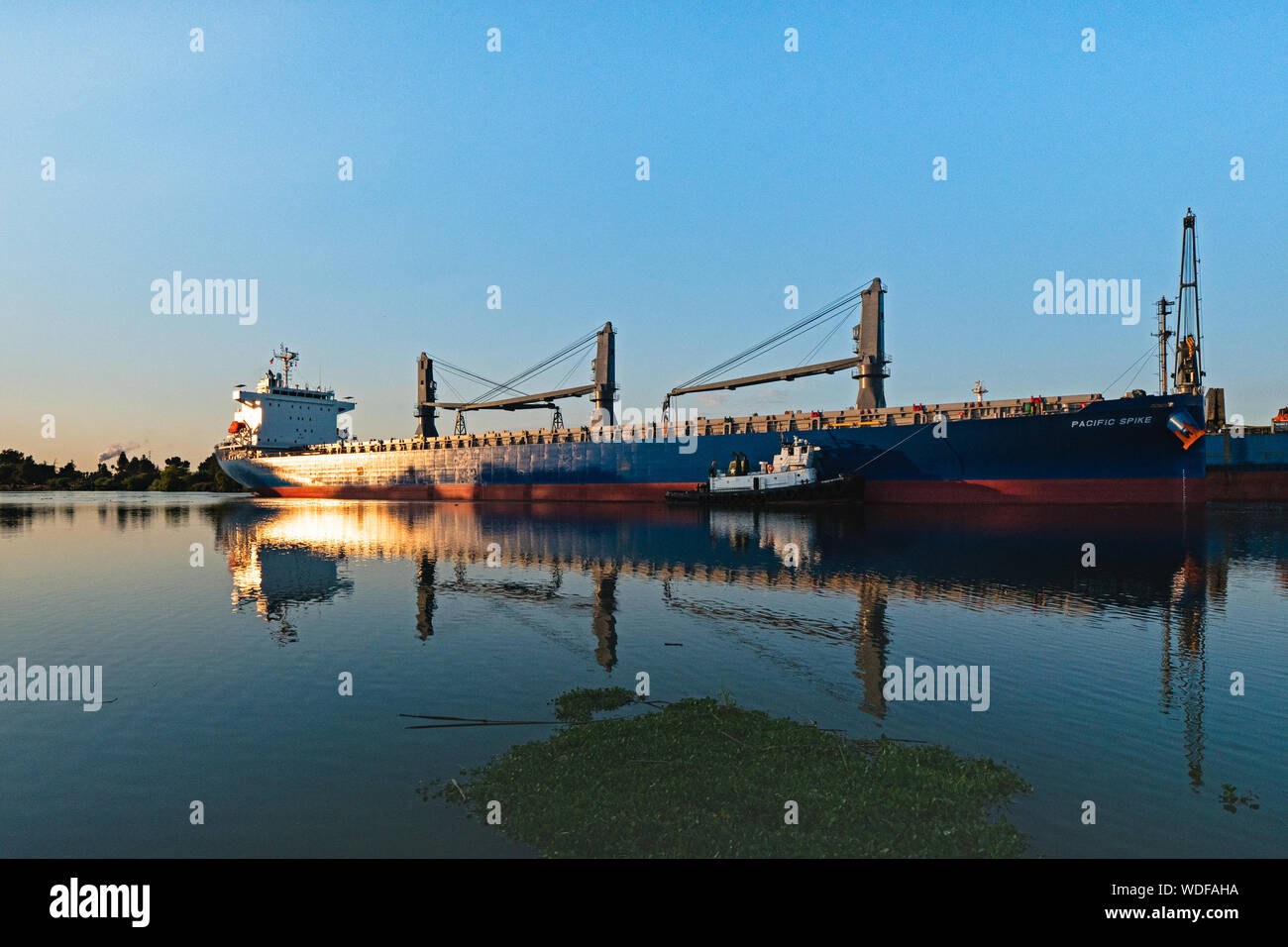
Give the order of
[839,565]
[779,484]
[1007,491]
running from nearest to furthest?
[839,565] → [1007,491] → [779,484]

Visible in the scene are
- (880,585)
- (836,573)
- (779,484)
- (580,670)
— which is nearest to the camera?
(580,670)

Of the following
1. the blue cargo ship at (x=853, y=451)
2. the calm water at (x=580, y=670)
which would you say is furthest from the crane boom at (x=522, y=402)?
the calm water at (x=580, y=670)

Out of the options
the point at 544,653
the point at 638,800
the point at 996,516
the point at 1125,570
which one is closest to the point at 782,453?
the point at 996,516

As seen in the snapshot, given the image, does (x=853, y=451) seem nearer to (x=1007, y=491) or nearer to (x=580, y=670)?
(x=1007, y=491)

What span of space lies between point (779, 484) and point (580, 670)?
4113 cm

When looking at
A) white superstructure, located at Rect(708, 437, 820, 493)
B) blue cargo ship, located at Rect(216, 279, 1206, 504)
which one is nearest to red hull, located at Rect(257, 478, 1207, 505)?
blue cargo ship, located at Rect(216, 279, 1206, 504)

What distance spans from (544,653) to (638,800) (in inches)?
270

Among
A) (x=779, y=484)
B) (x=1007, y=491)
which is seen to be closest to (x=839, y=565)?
(x=779, y=484)

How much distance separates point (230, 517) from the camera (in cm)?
5919

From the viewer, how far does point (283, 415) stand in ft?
319

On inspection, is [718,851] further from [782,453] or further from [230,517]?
[230,517]

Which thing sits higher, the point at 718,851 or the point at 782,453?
the point at 782,453

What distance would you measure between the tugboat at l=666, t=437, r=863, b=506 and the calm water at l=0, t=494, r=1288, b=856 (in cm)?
1966
